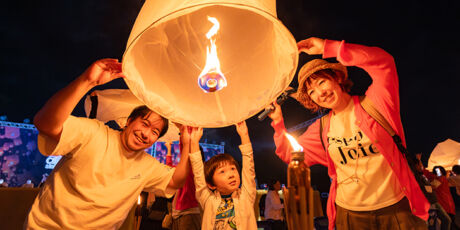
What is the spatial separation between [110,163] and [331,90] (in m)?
1.91

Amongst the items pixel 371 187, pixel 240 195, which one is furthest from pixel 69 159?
pixel 371 187

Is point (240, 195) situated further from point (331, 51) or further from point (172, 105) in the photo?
point (331, 51)

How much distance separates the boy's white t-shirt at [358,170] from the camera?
1.72 m

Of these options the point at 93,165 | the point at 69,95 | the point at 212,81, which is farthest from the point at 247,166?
the point at 69,95

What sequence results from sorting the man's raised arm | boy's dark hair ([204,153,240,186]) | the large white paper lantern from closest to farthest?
the large white paper lantern
the man's raised arm
boy's dark hair ([204,153,240,186])

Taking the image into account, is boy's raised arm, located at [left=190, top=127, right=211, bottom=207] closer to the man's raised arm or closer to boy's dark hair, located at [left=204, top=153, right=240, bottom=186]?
boy's dark hair, located at [left=204, top=153, right=240, bottom=186]

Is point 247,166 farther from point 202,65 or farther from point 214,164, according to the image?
point 202,65

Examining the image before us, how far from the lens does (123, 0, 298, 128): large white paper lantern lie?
1220 mm

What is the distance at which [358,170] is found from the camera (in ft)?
6.07

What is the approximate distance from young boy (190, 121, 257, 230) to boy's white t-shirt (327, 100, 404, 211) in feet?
2.56

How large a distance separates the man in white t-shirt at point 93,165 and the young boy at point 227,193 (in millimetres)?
130

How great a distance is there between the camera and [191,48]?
1.45 meters

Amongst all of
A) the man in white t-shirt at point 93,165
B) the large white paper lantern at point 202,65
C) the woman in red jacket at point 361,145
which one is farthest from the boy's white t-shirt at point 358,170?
the man in white t-shirt at point 93,165

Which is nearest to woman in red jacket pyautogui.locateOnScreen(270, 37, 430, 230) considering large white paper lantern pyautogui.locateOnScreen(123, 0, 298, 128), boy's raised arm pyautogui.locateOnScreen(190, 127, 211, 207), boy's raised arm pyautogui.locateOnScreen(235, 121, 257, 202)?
boy's raised arm pyautogui.locateOnScreen(235, 121, 257, 202)
